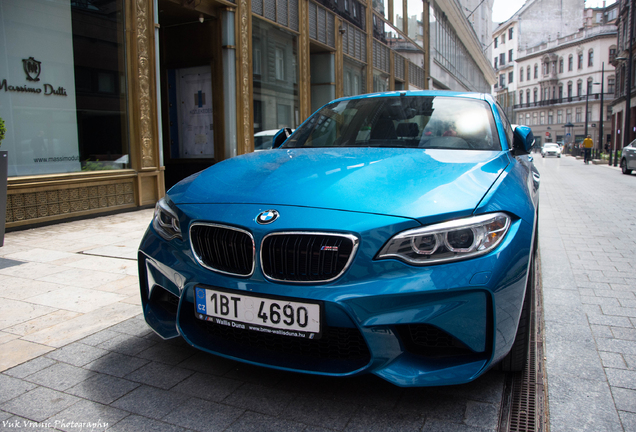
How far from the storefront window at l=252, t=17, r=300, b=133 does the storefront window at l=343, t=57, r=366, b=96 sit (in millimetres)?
3235

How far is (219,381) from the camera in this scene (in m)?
2.47

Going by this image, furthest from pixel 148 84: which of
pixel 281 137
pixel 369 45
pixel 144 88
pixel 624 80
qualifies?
pixel 624 80

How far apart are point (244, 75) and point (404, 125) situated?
26.6 ft

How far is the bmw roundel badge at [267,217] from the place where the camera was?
7.19 feet

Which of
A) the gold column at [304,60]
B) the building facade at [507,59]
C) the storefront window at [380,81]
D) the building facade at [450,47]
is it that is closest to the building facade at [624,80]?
the building facade at [450,47]

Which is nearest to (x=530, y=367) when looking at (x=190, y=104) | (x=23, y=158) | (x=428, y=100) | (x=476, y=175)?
(x=476, y=175)

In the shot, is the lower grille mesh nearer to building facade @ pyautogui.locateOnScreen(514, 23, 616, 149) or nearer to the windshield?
the windshield

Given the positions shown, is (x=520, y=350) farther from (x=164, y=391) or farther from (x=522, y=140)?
(x=522, y=140)

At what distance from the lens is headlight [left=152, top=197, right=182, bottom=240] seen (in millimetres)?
2506

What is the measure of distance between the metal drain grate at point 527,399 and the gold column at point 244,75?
8.89 metres

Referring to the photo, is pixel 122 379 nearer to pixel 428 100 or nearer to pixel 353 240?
pixel 353 240

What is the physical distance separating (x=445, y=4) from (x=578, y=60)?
56.9m

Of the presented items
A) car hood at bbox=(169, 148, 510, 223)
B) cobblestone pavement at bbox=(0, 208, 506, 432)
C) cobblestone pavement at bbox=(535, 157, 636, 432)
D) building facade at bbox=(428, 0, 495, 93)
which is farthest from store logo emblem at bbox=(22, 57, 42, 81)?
building facade at bbox=(428, 0, 495, 93)

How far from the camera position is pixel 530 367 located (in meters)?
2.66
